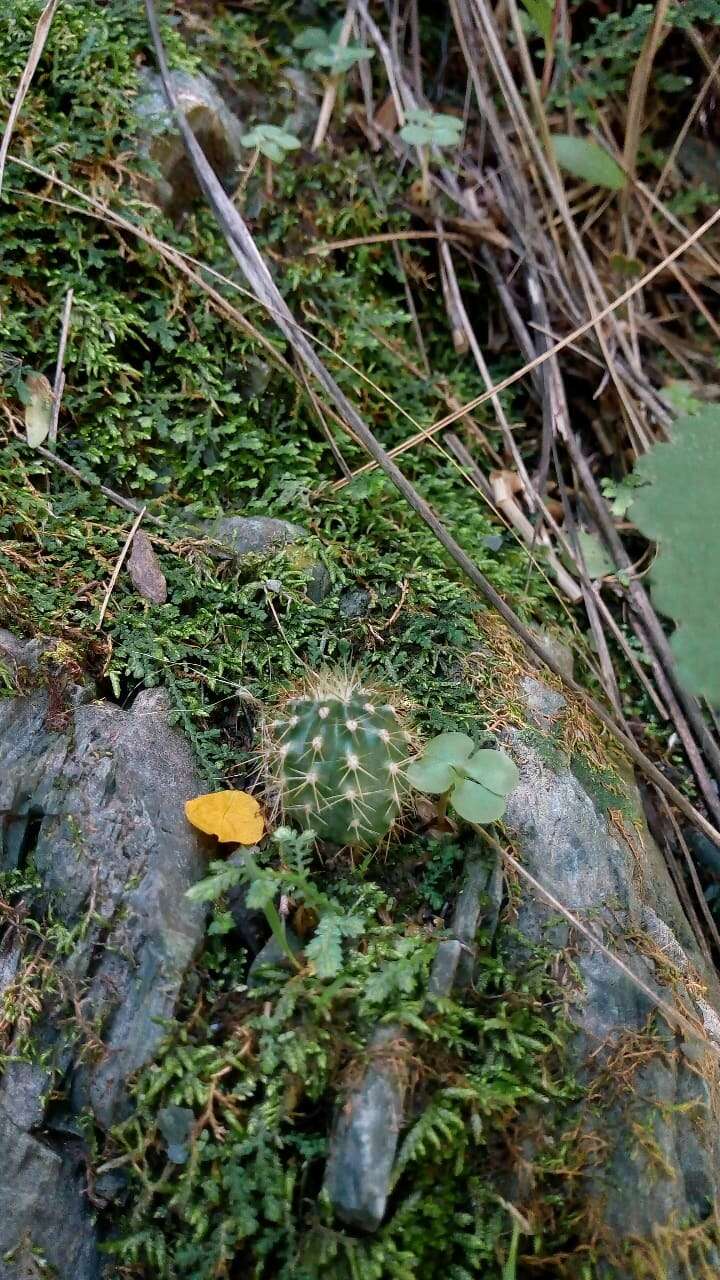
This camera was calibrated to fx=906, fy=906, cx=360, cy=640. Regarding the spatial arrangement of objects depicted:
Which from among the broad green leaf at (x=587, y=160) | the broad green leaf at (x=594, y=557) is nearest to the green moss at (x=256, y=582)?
the broad green leaf at (x=594, y=557)

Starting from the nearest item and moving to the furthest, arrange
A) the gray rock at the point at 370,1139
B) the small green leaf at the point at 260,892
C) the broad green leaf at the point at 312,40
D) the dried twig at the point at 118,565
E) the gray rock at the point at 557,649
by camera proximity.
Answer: the gray rock at the point at 370,1139 < the small green leaf at the point at 260,892 < the dried twig at the point at 118,565 < the gray rock at the point at 557,649 < the broad green leaf at the point at 312,40

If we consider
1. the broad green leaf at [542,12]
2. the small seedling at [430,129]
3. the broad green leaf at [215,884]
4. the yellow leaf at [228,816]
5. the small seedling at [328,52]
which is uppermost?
the broad green leaf at [542,12]

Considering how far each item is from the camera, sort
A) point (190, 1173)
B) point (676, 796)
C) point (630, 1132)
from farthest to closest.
Answer: 1. point (676, 796)
2. point (630, 1132)
3. point (190, 1173)

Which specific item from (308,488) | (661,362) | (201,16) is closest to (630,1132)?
(308,488)

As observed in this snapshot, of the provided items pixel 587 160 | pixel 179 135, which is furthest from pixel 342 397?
pixel 587 160

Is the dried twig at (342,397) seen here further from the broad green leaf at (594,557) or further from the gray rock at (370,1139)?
the gray rock at (370,1139)

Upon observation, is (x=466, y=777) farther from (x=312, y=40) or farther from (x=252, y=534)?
(x=312, y=40)

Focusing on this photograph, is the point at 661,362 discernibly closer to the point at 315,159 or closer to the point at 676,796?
the point at 315,159
